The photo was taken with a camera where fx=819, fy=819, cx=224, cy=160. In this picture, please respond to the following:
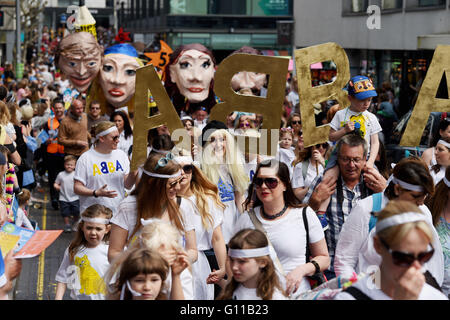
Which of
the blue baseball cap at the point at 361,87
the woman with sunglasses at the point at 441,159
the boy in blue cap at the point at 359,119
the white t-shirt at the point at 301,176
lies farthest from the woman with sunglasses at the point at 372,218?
the blue baseball cap at the point at 361,87

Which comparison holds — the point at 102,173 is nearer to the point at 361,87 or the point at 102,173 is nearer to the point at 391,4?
the point at 361,87

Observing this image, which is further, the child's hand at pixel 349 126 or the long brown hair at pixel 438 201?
the child's hand at pixel 349 126

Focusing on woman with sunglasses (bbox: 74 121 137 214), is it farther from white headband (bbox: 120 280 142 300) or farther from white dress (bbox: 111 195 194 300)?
white headband (bbox: 120 280 142 300)

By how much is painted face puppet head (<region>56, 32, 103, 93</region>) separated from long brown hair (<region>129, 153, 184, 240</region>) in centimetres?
555

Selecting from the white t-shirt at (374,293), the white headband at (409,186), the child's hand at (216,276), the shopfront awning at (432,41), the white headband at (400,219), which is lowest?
the child's hand at (216,276)

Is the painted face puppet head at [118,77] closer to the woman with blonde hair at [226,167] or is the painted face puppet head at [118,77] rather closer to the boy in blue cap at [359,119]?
the woman with blonde hair at [226,167]

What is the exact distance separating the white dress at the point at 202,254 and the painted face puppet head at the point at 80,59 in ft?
17.2

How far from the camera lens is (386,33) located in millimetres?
24719

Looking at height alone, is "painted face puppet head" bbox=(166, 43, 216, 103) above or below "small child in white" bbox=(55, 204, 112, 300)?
above

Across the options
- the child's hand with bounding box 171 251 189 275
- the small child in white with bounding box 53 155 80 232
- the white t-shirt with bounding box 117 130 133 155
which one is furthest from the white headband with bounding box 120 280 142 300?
the small child in white with bounding box 53 155 80 232

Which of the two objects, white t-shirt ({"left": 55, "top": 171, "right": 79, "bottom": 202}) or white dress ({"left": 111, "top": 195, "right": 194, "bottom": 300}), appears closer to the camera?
white dress ({"left": 111, "top": 195, "right": 194, "bottom": 300})

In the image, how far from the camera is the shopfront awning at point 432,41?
1897 cm

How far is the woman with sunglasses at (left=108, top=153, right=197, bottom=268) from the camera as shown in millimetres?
5324
